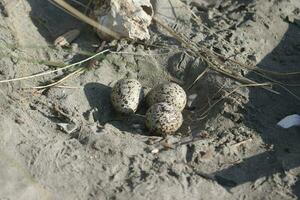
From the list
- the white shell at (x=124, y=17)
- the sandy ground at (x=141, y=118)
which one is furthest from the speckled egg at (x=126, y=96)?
the white shell at (x=124, y=17)

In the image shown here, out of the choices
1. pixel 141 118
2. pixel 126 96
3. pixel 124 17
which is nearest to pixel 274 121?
pixel 141 118

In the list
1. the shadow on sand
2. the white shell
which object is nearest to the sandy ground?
the shadow on sand

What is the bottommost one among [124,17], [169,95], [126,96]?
[126,96]

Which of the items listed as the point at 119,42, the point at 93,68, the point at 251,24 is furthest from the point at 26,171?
the point at 251,24

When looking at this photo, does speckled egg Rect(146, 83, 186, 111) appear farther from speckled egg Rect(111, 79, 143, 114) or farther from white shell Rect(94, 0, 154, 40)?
white shell Rect(94, 0, 154, 40)

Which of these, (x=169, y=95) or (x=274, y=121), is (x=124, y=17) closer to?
(x=169, y=95)

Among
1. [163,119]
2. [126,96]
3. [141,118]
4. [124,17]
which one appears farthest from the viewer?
[124,17]

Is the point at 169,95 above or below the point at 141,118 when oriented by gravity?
above

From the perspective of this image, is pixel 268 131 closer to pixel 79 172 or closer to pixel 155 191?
pixel 155 191
